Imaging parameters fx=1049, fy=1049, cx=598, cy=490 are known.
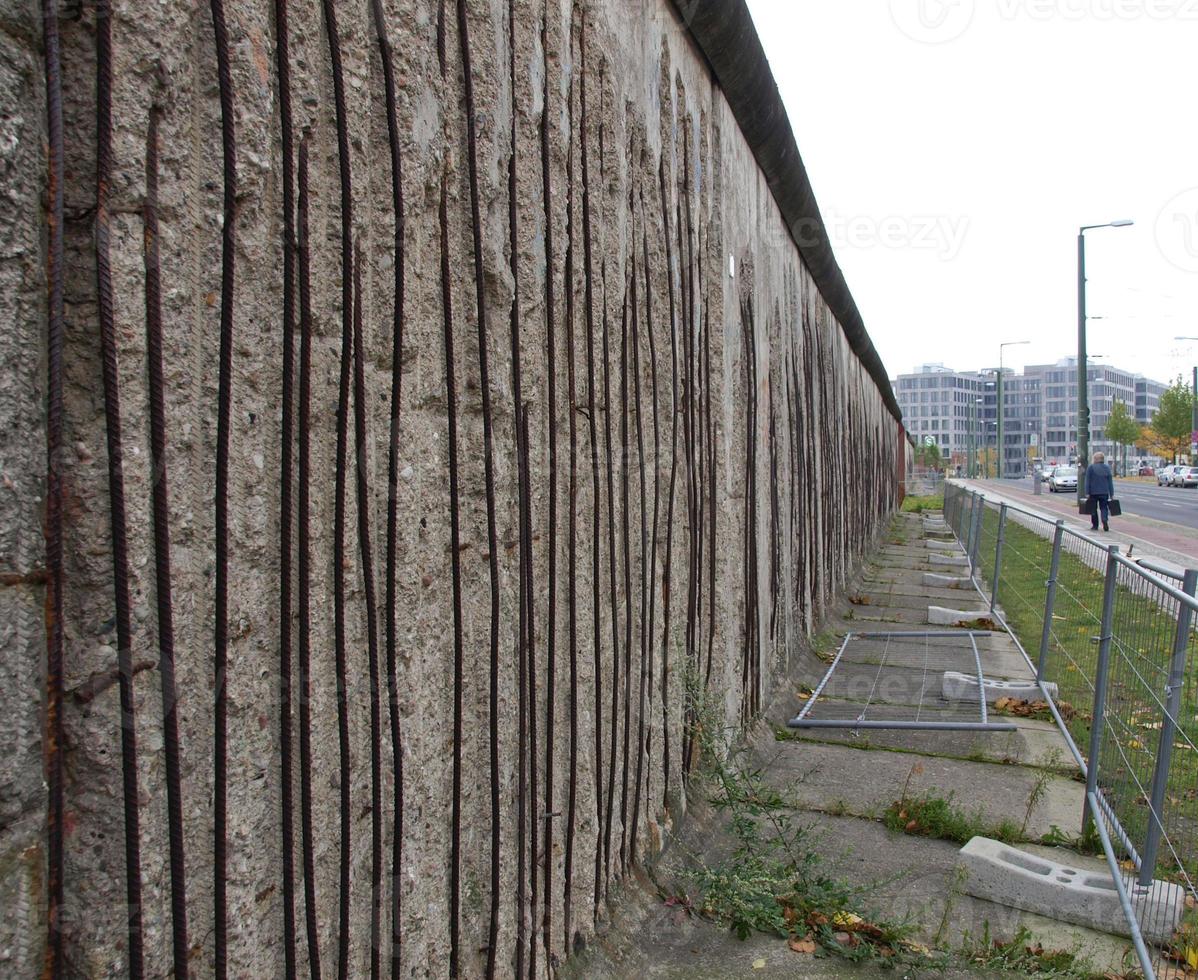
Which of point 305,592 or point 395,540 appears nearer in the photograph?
point 305,592

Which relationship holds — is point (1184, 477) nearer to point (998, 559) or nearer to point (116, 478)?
point (998, 559)

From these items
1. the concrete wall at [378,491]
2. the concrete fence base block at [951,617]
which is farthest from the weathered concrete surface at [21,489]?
the concrete fence base block at [951,617]

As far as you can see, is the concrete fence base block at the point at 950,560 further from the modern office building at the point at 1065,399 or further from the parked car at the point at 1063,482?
the modern office building at the point at 1065,399

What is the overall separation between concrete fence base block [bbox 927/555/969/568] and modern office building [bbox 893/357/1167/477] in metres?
108

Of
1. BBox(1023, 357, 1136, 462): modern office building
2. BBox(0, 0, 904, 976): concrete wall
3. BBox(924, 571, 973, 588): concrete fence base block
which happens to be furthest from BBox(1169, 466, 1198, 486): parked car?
BBox(1023, 357, 1136, 462): modern office building

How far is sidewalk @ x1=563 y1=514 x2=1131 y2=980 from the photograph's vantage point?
9.64 ft

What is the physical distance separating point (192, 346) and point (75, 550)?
313mm

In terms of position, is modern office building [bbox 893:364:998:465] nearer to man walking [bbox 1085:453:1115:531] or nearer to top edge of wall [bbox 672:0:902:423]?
man walking [bbox 1085:453:1115:531]

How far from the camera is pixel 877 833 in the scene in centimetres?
403

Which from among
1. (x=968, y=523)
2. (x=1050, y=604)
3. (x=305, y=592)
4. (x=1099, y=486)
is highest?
(x=305, y=592)

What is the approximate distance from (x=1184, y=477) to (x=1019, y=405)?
94.5m

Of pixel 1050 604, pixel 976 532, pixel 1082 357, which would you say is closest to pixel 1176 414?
pixel 1082 357

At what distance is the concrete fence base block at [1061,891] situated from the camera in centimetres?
323

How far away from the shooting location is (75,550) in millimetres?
1263
